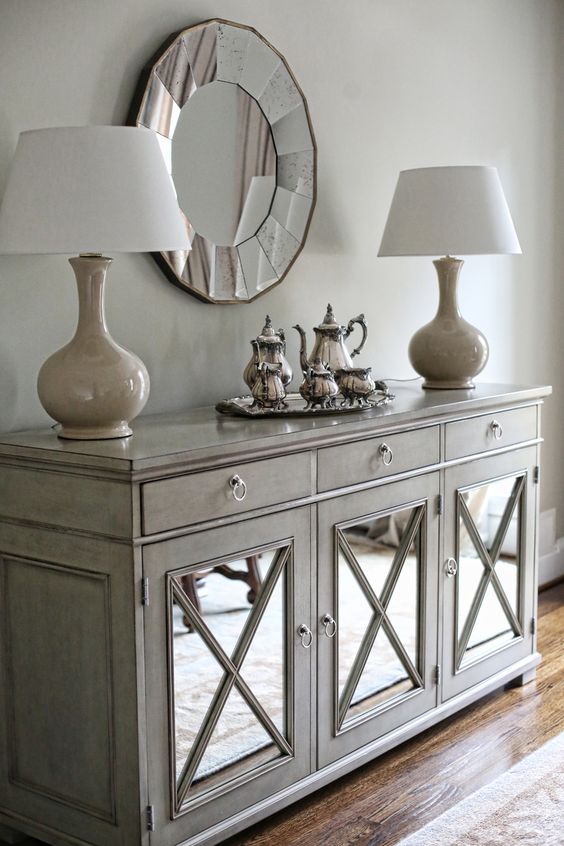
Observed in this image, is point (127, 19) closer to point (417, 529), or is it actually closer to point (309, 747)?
point (417, 529)

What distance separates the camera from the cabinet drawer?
2632 millimetres

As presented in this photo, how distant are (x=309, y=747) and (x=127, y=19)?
5.60 ft

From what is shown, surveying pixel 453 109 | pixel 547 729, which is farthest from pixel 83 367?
pixel 453 109

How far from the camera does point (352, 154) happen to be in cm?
299

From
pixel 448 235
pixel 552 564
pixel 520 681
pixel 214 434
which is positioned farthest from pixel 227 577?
pixel 552 564

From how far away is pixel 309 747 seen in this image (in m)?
2.24

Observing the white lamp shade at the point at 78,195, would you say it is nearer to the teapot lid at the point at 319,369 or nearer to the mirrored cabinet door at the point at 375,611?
the teapot lid at the point at 319,369

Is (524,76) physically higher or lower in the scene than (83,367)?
higher

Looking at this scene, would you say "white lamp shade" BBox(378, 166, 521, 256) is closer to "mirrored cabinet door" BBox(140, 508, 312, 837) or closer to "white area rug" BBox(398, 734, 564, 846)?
"mirrored cabinet door" BBox(140, 508, 312, 837)

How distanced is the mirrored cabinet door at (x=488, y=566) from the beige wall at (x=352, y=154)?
0.56 m

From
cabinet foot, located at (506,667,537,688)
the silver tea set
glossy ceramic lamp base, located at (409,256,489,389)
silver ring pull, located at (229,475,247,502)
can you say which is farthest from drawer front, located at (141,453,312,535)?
cabinet foot, located at (506,667,537,688)

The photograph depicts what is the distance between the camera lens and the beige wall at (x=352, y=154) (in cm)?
214

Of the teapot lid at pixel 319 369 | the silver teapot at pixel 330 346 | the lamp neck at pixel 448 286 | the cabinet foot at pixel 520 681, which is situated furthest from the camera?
the cabinet foot at pixel 520 681

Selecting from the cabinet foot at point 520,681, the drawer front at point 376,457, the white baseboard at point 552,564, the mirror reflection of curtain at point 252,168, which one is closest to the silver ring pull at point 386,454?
the drawer front at point 376,457
